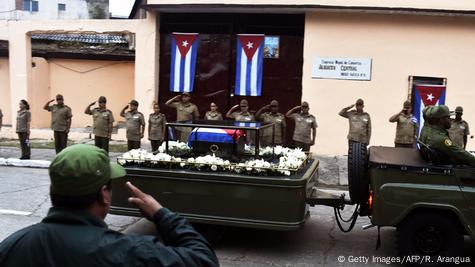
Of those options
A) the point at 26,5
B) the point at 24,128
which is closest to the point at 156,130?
the point at 24,128

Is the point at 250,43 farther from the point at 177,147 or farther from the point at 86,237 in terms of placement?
the point at 86,237

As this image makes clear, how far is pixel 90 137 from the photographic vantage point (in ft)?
51.7

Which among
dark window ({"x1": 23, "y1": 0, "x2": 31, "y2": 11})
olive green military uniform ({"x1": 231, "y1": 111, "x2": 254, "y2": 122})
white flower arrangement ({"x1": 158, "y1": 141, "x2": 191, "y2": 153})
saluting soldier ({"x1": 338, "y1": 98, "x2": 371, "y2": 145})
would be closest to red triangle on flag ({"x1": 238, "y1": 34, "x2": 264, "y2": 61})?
olive green military uniform ({"x1": 231, "y1": 111, "x2": 254, "y2": 122})

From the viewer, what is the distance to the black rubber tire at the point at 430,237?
5367 millimetres

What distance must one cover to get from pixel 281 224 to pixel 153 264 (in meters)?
4.03

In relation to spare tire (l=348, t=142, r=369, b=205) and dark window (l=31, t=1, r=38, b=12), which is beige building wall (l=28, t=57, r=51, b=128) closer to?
spare tire (l=348, t=142, r=369, b=205)

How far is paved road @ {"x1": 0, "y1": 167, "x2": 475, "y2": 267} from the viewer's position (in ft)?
19.4

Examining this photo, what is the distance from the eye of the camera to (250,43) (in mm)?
13422

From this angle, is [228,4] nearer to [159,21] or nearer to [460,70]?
[159,21]

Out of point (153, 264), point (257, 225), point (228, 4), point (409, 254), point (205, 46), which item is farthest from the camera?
point (205, 46)

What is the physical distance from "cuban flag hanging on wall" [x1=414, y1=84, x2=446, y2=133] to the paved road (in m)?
5.47

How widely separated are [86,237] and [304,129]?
9.70 m

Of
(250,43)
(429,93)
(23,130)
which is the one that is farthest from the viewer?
(250,43)

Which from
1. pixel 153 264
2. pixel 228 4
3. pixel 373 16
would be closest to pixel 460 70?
pixel 373 16
